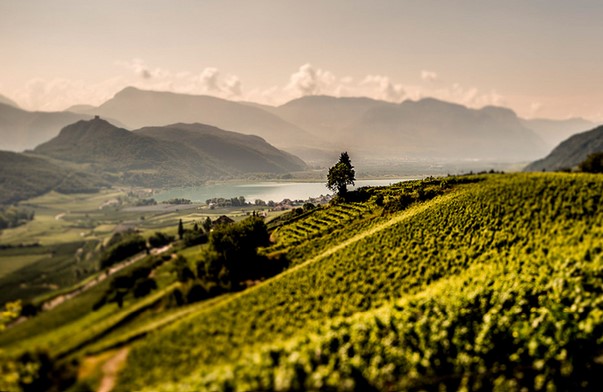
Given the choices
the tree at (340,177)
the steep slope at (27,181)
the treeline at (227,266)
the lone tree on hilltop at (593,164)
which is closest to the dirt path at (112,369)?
the treeline at (227,266)

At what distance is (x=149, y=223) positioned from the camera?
11019 centimetres

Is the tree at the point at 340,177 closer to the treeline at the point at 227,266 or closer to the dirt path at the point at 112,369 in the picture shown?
the treeline at the point at 227,266

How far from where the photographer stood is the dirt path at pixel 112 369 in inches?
1046

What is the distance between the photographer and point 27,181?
16075 centimetres

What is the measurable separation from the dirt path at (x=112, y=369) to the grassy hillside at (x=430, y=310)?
81cm

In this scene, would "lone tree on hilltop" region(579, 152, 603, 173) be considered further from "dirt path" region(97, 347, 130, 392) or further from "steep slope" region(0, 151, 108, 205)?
"steep slope" region(0, 151, 108, 205)

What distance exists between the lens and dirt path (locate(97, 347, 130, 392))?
26.6 m

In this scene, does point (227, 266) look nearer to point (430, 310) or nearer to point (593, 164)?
point (430, 310)

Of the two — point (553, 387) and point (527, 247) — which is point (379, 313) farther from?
point (527, 247)

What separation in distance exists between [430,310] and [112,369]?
25.7 meters

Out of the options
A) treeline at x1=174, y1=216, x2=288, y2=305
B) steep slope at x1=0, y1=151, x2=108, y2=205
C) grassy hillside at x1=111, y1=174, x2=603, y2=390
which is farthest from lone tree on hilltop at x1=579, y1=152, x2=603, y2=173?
steep slope at x1=0, y1=151, x2=108, y2=205

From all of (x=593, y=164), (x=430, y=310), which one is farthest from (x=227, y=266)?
(x=593, y=164)

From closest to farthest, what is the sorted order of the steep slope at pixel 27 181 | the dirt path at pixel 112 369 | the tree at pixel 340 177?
the dirt path at pixel 112 369 < the tree at pixel 340 177 < the steep slope at pixel 27 181

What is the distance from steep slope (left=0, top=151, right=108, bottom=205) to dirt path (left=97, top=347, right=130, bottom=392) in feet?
400
